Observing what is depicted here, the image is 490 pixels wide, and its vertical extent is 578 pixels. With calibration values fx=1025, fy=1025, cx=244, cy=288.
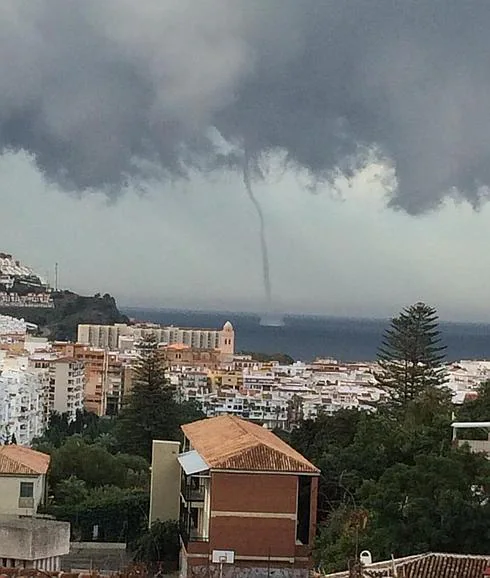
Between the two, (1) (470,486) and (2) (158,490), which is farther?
(2) (158,490)

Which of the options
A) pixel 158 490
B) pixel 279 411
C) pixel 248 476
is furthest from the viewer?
pixel 279 411

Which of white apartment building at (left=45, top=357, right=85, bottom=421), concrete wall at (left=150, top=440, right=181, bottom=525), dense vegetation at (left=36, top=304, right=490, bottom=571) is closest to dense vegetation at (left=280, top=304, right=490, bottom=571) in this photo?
dense vegetation at (left=36, top=304, right=490, bottom=571)

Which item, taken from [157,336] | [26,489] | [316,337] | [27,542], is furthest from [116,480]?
[316,337]

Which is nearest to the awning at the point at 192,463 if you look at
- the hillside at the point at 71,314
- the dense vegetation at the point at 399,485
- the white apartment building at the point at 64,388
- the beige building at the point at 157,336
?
the dense vegetation at the point at 399,485

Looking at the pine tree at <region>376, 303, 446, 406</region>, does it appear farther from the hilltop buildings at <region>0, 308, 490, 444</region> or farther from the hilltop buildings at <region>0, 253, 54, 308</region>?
the hilltop buildings at <region>0, 253, 54, 308</region>

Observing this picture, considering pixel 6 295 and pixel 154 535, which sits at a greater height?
pixel 6 295

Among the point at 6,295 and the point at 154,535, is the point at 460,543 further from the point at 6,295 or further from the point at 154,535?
the point at 6,295

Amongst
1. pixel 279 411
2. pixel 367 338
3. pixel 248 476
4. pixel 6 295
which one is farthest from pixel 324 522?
pixel 367 338

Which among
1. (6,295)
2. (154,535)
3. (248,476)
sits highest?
(6,295)
